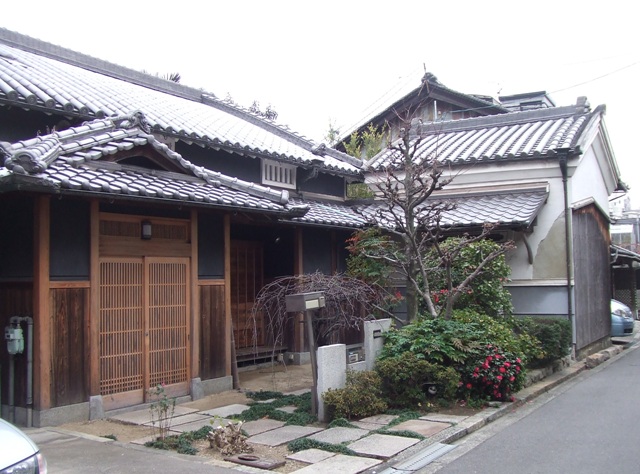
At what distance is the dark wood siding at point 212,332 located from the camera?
11.1m

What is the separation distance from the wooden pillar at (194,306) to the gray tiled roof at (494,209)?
13.8 feet

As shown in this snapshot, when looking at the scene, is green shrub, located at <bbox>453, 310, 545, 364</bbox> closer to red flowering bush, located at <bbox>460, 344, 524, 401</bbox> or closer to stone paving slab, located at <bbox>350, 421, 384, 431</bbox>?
red flowering bush, located at <bbox>460, 344, 524, 401</bbox>

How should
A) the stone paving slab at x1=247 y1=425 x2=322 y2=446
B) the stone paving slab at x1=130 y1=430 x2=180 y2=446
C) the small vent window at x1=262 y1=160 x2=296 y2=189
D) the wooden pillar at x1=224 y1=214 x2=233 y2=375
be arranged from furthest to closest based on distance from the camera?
the small vent window at x1=262 y1=160 x2=296 y2=189
the wooden pillar at x1=224 y1=214 x2=233 y2=375
the stone paving slab at x1=247 y1=425 x2=322 y2=446
the stone paving slab at x1=130 y1=430 x2=180 y2=446

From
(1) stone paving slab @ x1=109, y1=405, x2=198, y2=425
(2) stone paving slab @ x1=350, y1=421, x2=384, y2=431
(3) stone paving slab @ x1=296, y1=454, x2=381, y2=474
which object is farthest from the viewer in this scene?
(1) stone paving slab @ x1=109, y1=405, x2=198, y2=425

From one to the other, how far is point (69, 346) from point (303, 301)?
344 centimetres

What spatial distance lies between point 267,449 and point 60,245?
415cm

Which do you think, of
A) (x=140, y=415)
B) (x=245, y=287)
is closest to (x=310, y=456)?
(x=140, y=415)

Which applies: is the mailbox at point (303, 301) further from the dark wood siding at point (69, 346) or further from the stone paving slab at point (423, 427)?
the dark wood siding at point (69, 346)

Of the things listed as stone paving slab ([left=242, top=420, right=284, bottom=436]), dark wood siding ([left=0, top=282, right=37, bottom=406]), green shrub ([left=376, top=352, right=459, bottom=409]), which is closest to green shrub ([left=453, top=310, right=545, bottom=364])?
green shrub ([left=376, top=352, right=459, bottom=409])

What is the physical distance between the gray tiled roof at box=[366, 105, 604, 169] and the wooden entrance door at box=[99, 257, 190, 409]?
21.6 feet

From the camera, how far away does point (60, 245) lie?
29.2 feet

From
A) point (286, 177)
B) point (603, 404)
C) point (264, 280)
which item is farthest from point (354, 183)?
point (603, 404)

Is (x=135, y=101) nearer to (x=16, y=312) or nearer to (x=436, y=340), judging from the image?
(x=16, y=312)

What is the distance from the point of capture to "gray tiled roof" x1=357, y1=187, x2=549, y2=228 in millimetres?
14202
